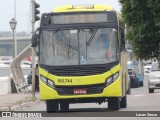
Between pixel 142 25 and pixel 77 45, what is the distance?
9.96ft

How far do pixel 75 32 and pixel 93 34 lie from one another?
24.2 inches

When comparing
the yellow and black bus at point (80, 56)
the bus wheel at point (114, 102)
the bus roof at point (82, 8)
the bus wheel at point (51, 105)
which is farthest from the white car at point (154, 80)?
the bus wheel at point (51, 105)

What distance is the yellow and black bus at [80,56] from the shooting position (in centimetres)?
2241

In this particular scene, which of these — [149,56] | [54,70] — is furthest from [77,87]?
[149,56]

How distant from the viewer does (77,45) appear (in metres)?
22.9

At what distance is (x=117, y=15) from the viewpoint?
23.4 meters

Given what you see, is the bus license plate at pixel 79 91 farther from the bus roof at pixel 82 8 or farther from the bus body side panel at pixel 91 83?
the bus roof at pixel 82 8

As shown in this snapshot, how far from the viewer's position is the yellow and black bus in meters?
22.4

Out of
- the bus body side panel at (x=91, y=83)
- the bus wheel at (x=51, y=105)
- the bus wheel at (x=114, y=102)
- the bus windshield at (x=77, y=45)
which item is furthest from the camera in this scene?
the bus wheel at (x=51, y=105)

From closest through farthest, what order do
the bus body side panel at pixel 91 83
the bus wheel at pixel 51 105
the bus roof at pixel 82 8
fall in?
1. the bus body side panel at pixel 91 83
2. the bus wheel at pixel 51 105
3. the bus roof at pixel 82 8

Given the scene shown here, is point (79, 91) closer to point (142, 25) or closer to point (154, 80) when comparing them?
point (142, 25)

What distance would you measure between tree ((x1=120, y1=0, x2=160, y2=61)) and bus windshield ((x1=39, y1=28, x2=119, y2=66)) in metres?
1.44

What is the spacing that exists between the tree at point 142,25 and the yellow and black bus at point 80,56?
144 centimetres

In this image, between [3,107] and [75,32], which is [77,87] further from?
[3,107]
